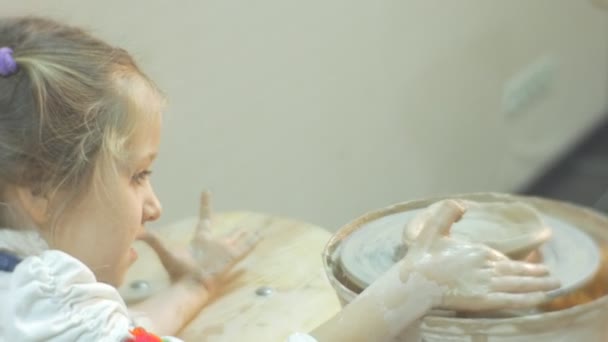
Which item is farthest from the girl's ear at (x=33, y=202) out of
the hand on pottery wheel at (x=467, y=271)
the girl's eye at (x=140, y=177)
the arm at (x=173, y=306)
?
the hand on pottery wheel at (x=467, y=271)

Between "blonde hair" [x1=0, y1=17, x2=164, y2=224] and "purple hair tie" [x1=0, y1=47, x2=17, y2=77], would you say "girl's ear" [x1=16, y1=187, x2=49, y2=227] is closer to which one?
"blonde hair" [x1=0, y1=17, x2=164, y2=224]

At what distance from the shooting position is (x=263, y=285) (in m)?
1.41

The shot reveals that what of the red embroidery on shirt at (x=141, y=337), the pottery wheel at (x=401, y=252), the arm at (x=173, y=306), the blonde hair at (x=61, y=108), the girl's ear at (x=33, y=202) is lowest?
the arm at (x=173, y=306)

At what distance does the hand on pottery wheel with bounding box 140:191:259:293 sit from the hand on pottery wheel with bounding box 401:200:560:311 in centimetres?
43

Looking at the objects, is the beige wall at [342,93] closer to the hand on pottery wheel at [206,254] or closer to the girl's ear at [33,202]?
the hand on pottery wheel at [206,254]

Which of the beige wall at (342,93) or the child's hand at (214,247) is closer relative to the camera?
the child's hand at (214,247)

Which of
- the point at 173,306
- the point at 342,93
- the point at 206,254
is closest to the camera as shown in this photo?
the point at 173,306

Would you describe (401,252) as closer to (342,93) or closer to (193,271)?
(193,271)

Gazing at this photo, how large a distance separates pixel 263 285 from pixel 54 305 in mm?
429

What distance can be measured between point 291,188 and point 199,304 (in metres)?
0.88

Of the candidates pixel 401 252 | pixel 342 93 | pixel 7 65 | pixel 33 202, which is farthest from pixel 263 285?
pixel 342 93

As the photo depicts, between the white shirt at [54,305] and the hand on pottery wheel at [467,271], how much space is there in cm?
36

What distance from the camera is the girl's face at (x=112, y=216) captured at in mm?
1149

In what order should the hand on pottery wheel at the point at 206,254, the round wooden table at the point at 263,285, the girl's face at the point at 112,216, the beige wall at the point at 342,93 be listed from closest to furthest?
the girl's face at the point at 112,216 → the round wooden table at the point at 263,285 → the hand on pottery wheel at the point at 206,254 → the beige wall at the point at 342,93
